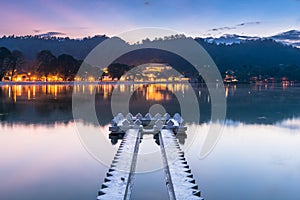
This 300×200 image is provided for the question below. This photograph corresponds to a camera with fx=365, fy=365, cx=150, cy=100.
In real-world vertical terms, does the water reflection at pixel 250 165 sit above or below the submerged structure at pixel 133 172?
below

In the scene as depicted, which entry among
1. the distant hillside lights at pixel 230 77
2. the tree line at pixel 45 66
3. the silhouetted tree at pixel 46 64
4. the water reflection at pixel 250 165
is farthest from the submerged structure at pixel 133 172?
the distant hillside lights at pixel 230 77

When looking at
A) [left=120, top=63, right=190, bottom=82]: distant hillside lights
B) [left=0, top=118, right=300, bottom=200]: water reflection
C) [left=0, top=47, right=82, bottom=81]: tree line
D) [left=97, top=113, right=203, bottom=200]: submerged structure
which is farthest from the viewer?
[left=120, top=63, right=190, bottom=82]: distant hillside lights

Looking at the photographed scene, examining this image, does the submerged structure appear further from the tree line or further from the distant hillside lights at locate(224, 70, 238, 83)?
the distant hillside lights at locate(224, 70, 238, 83)

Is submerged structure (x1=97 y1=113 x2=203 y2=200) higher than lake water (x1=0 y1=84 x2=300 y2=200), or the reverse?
submerged structure (x1=97 y1=113 x2=203 y2=200)

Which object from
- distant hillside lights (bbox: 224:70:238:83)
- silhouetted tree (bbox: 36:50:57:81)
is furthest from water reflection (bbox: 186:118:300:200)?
distant hillside lights (bbox: 224:70:238:83)

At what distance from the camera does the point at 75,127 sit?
13.4 meters

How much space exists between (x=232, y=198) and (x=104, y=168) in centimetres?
295

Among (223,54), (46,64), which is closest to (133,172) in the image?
(46,64)

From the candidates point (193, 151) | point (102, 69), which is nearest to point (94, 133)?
point (193, 151)

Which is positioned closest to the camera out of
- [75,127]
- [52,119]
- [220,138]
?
[220,138]

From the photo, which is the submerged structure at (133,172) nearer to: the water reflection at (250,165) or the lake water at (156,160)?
the lake water at (156,160)

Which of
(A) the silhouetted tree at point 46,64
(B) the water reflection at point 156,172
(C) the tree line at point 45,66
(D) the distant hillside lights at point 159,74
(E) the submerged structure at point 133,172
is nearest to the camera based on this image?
(E) the submerged structure at point 133,172

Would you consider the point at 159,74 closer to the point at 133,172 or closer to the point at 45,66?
the point at 45,66

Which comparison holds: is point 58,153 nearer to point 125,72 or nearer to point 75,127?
point 75,127
